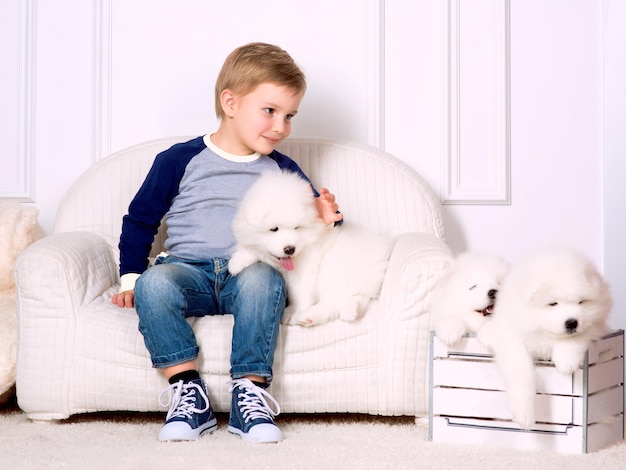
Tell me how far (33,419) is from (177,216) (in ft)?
2.44

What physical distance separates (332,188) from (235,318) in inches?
34.1

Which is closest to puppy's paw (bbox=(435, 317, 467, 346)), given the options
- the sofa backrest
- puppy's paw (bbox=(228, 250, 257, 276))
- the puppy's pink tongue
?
the puppy's pink tongue

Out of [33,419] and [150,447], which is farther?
[33,419]

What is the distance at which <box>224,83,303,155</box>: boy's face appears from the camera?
91.3 inches

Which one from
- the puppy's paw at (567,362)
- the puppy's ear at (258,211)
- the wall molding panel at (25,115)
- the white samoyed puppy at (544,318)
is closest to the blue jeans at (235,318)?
the puppy's ear at (258,211)

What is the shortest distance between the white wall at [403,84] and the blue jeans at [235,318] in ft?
3.92

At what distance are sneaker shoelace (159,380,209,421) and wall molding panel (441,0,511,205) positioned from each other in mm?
1493

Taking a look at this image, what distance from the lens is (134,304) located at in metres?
2.09

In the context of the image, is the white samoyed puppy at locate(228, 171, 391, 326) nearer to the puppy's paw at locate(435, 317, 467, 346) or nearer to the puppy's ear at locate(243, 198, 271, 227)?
the puppy's ear at locate(243, 198, 271, 227)

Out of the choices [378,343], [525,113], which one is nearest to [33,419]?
[378,343]

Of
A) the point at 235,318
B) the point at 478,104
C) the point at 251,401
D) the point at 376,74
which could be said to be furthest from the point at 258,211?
the point at 478,104

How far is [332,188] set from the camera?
271cm

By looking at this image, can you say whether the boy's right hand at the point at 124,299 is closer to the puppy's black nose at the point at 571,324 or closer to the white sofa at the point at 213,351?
the white sofa at the point at 213,351

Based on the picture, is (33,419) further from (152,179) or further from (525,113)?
(525,113)
